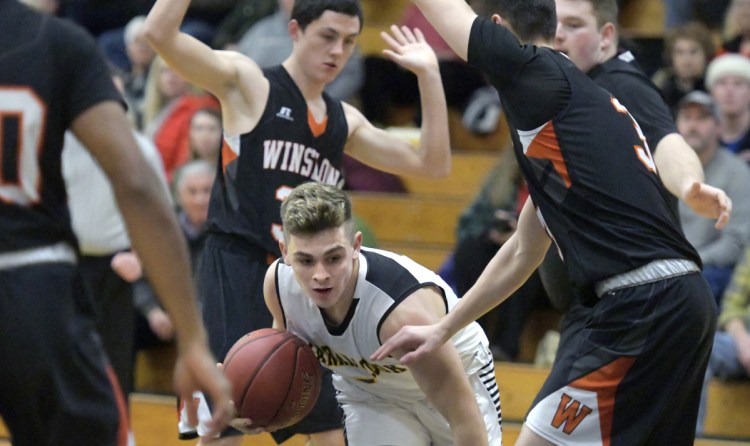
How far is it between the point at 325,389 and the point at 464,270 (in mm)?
2308

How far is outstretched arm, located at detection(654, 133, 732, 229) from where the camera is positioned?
4.11 metres

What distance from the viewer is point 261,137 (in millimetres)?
5129

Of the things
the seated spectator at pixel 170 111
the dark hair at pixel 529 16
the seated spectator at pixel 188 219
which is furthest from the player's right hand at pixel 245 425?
the seated spectator at pixel 170 111

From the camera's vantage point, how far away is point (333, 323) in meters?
4.32

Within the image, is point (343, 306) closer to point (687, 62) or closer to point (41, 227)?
point (41, 227)

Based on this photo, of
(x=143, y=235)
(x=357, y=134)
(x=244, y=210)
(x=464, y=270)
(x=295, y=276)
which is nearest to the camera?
(x=143, y=235)

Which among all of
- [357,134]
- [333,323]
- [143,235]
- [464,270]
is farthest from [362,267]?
[464,270]

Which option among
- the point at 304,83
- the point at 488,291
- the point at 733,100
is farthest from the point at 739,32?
the point at 488,291

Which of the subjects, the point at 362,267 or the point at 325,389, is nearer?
the point at 362,267

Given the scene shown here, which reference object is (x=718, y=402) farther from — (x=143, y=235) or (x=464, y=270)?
(x=143, y=235)

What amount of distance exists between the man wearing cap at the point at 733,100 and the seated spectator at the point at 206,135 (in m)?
3.10

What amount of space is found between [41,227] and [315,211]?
1457 millimetres

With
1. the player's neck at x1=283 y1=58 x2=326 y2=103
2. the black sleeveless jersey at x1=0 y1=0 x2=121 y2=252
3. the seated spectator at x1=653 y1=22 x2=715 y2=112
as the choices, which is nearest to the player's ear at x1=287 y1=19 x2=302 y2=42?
the player's neck at x1=283 y1=58 x2=326 y2=103

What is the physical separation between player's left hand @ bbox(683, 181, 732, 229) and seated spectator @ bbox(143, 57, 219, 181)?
473 centimetres
